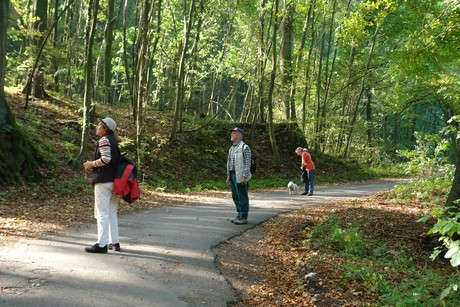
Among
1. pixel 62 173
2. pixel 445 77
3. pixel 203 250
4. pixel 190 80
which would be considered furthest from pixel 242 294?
pixel 445 77

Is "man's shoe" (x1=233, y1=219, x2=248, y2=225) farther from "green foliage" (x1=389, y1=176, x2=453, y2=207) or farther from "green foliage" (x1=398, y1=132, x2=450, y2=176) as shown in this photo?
"green foliage" (x1=398, y1=132, x2=450, y2=176)

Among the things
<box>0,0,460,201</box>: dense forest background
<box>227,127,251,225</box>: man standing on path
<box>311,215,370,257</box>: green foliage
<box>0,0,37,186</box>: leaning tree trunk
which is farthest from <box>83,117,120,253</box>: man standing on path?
<box>0,0,460,201</box>: dense forest background

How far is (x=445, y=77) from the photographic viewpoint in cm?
1964

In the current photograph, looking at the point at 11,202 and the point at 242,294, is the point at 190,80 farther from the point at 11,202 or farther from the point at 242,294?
the point at 242,294

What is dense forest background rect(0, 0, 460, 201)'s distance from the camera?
1071cm

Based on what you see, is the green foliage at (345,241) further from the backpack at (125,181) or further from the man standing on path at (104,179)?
the man standing on path at (104,179)

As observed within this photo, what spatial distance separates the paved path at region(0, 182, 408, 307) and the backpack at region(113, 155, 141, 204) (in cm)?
92

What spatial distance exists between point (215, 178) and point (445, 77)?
1295 centimetres

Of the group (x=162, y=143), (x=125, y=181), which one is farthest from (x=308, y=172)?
(x=125, y=181)

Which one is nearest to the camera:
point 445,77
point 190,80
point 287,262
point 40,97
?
point 287,262

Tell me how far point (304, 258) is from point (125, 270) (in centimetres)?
303

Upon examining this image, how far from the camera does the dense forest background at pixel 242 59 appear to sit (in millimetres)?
10705

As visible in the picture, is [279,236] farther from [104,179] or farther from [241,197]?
[104,179]

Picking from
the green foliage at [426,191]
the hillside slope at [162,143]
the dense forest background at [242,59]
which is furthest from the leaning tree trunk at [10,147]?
the green foliage at [426,191]
